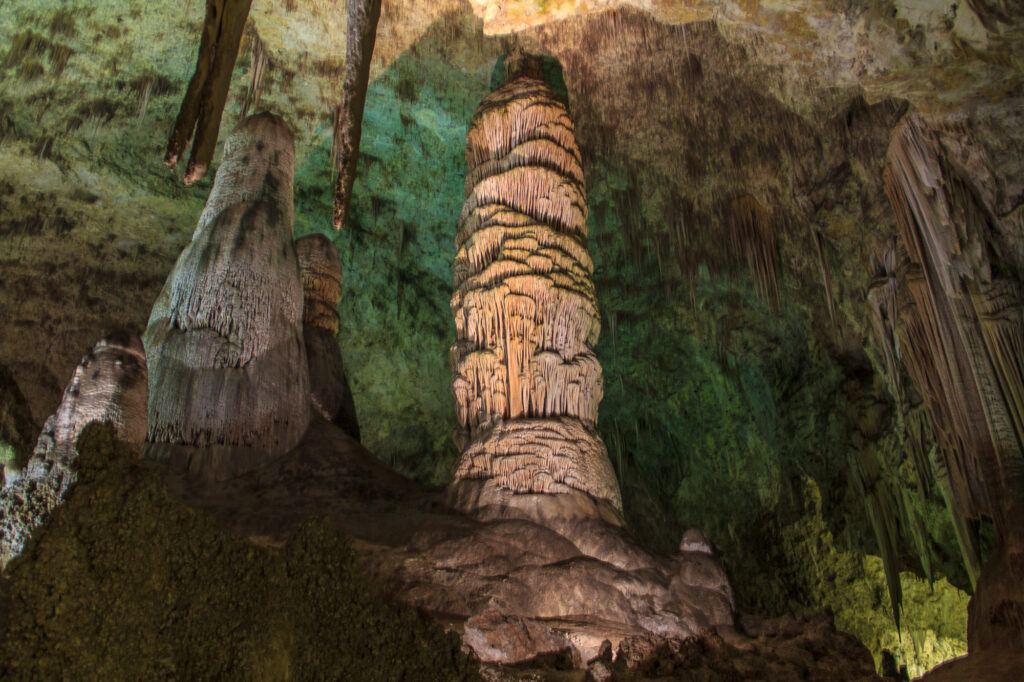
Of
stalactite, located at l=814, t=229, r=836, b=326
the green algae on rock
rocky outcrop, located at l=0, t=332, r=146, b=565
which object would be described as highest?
stalactite, located at l=814, t=229, r=836, b=326

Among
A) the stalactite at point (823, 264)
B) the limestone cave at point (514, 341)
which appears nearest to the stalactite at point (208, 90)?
the limestone cave at point (514, 341)

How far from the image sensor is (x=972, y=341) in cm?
670

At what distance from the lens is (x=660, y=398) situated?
1309 centimetres

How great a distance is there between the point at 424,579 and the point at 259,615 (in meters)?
1.86

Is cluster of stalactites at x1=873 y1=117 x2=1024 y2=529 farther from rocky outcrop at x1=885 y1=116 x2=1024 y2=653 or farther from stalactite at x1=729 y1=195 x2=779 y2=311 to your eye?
stalactite at x1=729 y1=195 x2=779 y2=311

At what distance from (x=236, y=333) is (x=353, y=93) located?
3.42 meters

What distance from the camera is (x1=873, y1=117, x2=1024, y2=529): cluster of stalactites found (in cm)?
637

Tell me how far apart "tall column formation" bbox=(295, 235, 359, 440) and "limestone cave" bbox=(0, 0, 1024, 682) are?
0.06 metres

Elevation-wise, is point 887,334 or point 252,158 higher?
point 252,158

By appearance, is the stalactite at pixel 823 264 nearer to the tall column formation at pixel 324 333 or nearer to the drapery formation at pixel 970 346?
the drapery formation at pixel 970 346

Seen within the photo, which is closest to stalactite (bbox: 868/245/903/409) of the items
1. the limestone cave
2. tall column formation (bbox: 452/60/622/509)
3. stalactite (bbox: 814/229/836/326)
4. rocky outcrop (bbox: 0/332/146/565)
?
the limestone cave

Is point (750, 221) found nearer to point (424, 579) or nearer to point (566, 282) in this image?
point (566, 282)

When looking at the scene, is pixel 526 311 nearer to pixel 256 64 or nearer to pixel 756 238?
pixel 756 238

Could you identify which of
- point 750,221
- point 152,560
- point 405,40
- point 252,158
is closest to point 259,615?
point 152,560
